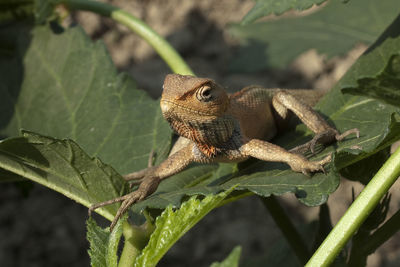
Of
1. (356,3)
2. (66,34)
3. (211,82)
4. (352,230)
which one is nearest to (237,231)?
(356,3)

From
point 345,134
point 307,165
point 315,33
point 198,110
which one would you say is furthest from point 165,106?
point 315,33

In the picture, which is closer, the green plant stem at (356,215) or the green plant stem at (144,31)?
the green plant stem at (356,215)

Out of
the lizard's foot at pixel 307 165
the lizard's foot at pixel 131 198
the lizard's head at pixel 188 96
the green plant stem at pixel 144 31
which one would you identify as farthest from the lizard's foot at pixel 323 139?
the green plant stem at pixel 144 31

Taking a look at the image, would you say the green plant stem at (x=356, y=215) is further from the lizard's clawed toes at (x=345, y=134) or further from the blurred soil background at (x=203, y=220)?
A: the blurred soil background at (x=203, y=220)

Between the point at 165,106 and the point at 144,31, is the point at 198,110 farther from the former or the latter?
the point at 144,31

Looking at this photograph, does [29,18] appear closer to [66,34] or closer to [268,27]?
[66,34]
